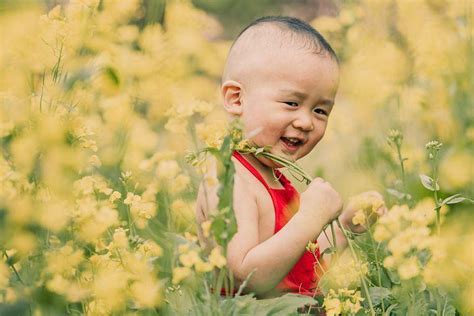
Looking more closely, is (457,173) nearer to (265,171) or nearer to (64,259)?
(265,171)

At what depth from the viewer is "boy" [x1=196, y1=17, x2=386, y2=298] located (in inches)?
92.6

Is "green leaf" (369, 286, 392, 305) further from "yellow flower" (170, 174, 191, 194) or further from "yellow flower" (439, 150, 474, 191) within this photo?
"yellow flower" (439, 150, 474, 191)

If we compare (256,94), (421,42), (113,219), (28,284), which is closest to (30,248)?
(28,284)

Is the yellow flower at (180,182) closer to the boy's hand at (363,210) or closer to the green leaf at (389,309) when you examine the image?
the boy's hand at (363,210)

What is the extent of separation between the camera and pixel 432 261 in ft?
6.00

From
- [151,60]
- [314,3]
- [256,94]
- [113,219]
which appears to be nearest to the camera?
[113,219]

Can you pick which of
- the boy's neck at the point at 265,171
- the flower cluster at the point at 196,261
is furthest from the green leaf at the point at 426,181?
the flower cluster at the point at 196,261

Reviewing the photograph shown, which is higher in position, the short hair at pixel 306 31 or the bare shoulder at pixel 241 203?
the short hair at pixel 306 31

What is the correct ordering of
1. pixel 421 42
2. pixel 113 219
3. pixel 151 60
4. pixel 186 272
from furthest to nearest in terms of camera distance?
pixel 421 42, pixel 151 60, pixel 113 219, pixel 186 272

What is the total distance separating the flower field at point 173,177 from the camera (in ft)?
6.37

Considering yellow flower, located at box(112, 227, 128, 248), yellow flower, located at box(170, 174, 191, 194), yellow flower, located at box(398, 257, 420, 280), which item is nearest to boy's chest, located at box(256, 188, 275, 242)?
yellow flower, located at box(170, 174, 191, 194)

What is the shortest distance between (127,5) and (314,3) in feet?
20.2

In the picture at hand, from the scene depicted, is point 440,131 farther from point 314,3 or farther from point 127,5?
point 314,3

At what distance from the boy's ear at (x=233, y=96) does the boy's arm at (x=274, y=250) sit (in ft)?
1.20
